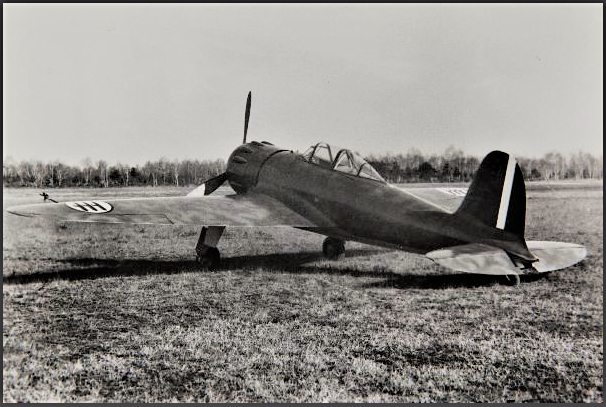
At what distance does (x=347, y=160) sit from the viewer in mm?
8617

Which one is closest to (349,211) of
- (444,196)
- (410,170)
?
(444,196)

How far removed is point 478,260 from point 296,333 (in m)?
2.45

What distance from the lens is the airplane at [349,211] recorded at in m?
6.29

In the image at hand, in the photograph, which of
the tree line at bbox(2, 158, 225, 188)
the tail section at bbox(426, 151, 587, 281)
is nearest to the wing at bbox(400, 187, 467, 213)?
Result: the tail section at bbox(426, 151, 587, 281)

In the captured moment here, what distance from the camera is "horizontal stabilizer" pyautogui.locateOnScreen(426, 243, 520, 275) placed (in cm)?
570

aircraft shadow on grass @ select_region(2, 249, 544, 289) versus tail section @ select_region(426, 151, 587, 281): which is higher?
tail section @ select_region(426, 151, 587, 281)

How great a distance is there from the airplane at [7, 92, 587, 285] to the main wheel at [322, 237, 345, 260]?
2 cm

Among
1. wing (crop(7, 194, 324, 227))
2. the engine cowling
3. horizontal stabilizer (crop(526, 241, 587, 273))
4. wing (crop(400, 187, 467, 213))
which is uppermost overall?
the engine cowling

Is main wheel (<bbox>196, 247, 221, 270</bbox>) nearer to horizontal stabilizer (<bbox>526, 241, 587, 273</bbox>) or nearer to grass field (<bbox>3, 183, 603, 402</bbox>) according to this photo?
grass field (<bbox>3, 183, 603, 402</bbox>)

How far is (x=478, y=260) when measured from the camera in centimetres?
585

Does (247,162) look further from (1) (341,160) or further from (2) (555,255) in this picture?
(2) (555,255)

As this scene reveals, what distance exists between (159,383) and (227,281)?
141 inches

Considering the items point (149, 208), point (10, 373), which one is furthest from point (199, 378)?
point (149, 208)

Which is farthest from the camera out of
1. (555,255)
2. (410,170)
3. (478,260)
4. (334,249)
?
(410,170)
